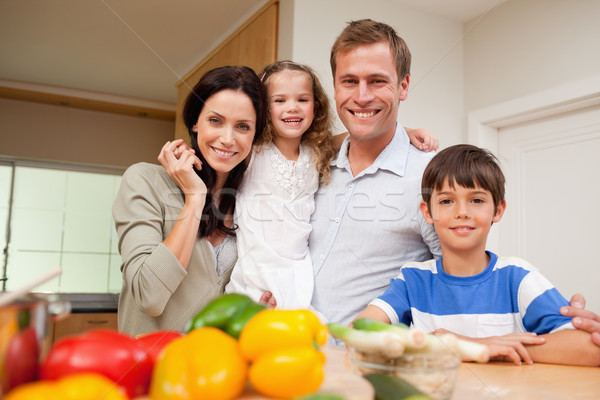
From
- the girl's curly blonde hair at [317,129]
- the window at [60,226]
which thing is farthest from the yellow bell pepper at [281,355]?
the window at [60,226]

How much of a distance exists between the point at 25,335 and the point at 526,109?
2667 millimetres

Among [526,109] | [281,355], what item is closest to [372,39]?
[281,355]

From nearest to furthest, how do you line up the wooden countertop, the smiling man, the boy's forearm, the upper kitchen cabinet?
the wooden countertop
the boy's forearm
the smiling man
the upper kitchen cabinet

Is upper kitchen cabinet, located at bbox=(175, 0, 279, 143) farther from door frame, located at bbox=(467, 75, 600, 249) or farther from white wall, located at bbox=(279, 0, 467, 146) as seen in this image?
door frame, located at bbox=(467, 75, 600, 249)

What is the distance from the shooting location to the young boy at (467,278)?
1008 millimetres

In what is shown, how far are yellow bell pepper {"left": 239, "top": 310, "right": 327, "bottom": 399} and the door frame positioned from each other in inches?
91.6

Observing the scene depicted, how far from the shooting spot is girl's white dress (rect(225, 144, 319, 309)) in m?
1.32

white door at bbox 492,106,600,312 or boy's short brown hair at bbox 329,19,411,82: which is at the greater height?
boy's short brown hair at bbox 329,19,411,82

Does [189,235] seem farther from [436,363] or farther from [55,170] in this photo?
[55,170]

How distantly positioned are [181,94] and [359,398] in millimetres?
3938

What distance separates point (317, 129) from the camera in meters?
1.57

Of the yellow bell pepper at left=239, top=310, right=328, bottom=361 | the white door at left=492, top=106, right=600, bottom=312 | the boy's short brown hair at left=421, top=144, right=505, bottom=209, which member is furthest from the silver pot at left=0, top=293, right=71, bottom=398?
the white door at left=492, top=106, right=600, bottom=312

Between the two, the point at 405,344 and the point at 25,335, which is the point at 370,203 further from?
the point at 25,335

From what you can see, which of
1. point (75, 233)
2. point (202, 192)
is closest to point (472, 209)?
point (202, 192)
